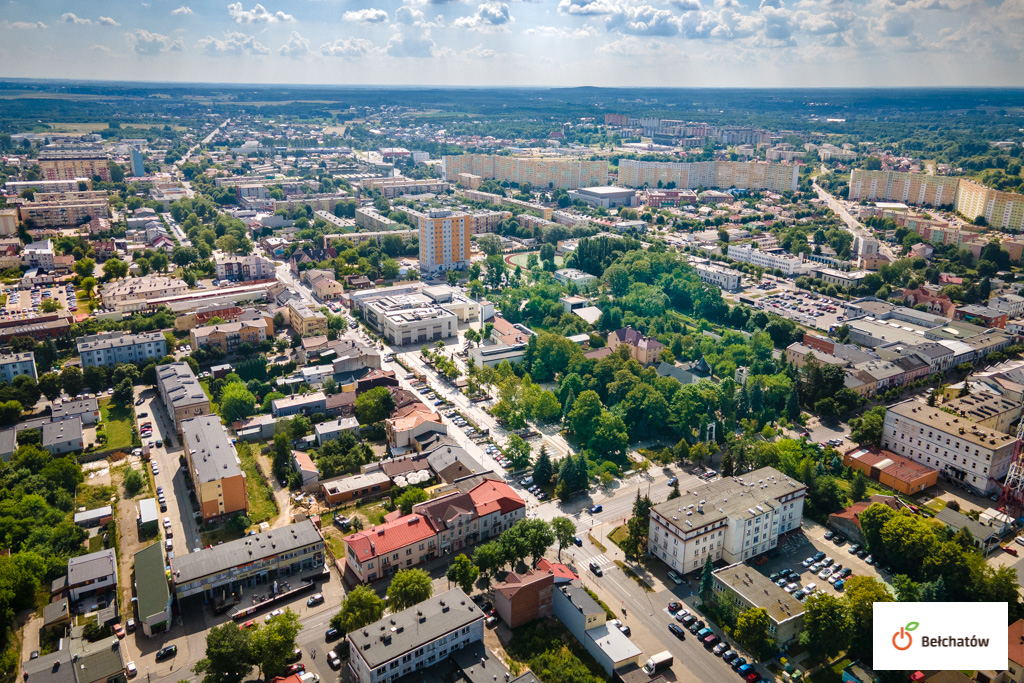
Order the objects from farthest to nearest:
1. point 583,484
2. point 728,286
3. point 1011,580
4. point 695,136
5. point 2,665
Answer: point 695,136, point 728,286, point 583,484, point 1011,580, point 2,665

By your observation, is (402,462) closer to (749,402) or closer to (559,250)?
(749,402)

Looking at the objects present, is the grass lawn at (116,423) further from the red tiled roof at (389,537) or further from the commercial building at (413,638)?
the commercial building at (413,638)

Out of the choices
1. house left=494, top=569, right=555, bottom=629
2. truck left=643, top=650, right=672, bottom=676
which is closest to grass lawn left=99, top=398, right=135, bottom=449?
house left=494, top=569, right=555, bottom=629

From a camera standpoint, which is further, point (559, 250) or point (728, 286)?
point (559, 250)

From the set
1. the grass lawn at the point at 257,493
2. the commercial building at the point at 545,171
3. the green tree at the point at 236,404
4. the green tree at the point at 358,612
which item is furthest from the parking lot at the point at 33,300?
the commercial building at the point at 545,171

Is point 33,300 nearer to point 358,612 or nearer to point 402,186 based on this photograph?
point 358,612

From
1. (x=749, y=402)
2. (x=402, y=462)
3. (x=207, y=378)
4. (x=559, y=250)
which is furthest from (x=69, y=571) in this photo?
(x=559, y=250)

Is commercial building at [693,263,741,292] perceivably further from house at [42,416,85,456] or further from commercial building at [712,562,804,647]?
house at [42,416,85,456]
